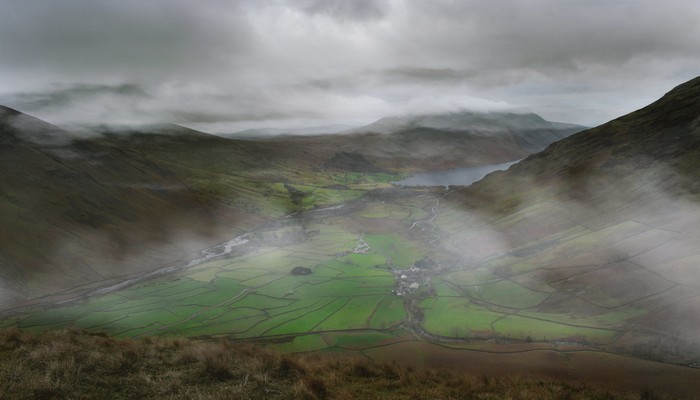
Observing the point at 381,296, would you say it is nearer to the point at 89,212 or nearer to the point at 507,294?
the point at 507,294

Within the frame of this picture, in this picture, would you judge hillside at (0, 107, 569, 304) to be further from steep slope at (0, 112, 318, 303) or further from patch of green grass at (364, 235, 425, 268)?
patch of green grass at (364, 235, 425, 268)

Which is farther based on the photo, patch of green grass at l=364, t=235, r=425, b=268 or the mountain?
patch of green grass at l=364, t=235, r=425, b=268

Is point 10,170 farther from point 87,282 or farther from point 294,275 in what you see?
point 294,275

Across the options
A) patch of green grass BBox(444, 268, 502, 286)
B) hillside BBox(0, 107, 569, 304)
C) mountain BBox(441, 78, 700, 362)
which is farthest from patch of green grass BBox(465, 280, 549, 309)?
hillside BBox(0, 107, 569, 304)

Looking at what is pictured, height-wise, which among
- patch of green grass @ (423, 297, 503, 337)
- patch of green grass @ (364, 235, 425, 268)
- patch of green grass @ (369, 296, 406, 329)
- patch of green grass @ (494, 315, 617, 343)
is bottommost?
patch of green grass @ (369, 296, 406, 329)

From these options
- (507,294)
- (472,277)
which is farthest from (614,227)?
(507,294)

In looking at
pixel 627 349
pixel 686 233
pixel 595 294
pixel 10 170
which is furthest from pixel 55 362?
pixel 10 170

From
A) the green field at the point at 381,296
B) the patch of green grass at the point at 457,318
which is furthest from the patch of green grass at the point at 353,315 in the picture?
the patch of green grass at the point at 457,318
